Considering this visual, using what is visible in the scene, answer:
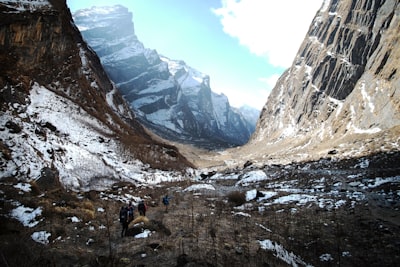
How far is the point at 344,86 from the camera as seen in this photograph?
3206 inches

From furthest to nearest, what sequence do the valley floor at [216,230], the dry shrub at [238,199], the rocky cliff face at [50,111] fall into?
the rocky cliff face at [50,111], the dry shrub at [238,199], the valley floor at [216,230]

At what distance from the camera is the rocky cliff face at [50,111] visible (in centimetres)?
2616

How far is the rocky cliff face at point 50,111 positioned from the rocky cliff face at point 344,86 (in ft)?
110

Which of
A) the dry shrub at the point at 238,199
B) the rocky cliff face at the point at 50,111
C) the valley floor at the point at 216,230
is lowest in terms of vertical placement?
the dry shrub at the point at 238,199

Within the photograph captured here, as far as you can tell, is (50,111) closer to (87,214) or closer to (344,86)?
(87,214)

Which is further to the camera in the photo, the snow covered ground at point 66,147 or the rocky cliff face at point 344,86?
the rocky cliff face at point 344,86

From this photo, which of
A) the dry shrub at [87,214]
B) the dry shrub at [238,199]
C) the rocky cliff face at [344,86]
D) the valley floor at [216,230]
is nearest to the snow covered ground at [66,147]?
the valley floor at [216,230]

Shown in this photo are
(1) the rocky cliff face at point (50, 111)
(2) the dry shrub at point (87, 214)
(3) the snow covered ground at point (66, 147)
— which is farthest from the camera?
(1) the rocky cliff face at point (50, 111)

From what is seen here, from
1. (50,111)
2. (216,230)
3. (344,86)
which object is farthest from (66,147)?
(344,86)

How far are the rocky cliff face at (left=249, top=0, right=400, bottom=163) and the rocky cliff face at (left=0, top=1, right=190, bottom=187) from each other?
33533 mm

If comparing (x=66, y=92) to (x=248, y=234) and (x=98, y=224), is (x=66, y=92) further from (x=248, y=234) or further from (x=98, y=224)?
(x=248, y=234)

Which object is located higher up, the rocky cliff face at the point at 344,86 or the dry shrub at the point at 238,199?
the rocky cliff face at the point at 344,86

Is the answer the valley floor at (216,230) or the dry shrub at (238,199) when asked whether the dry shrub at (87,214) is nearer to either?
the valley floor at (216,230)

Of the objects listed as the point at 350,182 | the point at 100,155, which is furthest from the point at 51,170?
the point at 350,182
